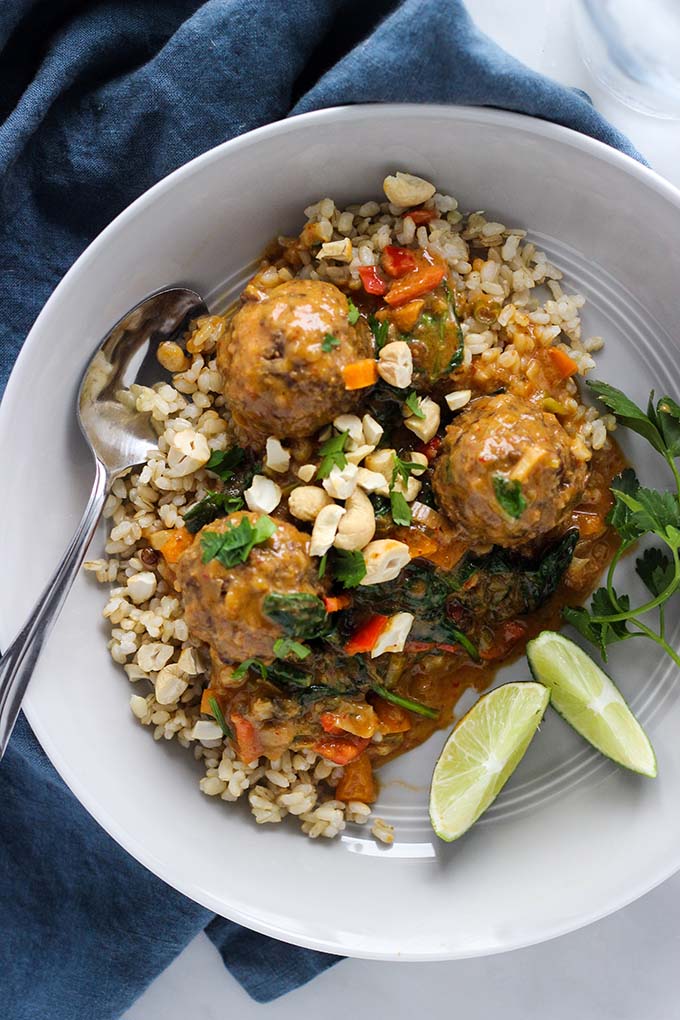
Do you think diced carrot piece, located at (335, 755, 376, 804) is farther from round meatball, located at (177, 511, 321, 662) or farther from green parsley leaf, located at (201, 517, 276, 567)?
green parsley leaf, located at (201, 517, 276, 567)

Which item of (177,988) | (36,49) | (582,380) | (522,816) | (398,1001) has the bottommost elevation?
(177,988)

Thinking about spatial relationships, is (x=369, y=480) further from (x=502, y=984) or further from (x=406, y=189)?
(x=502, y=984)

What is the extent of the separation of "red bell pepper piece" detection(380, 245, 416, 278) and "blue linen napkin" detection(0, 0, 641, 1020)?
0.58m

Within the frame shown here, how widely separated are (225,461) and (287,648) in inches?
35.2

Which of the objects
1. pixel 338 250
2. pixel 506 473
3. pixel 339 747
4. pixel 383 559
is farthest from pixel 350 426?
pixel 339 747

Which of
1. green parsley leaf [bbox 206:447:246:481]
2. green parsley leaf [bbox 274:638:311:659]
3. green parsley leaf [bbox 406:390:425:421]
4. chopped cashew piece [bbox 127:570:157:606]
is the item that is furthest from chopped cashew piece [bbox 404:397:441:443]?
chopped cashew piece [bbox 127:570:157:606]

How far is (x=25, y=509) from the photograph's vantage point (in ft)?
12.8

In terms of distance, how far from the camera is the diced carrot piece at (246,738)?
387 cm

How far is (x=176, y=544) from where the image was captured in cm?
394

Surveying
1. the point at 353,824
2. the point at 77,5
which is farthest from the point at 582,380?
the point at 77,5

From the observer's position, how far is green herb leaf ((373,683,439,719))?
4.07 meters

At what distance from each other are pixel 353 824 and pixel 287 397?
209 centimetres

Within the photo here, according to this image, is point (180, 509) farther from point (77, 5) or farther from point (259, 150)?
point (77, 5)

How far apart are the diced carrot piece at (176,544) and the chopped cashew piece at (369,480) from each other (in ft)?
2.64
